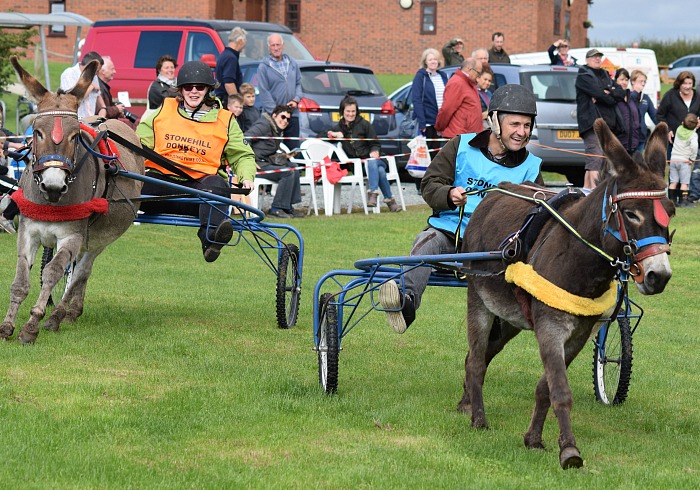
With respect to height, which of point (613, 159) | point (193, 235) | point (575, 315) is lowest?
point (193, 235)

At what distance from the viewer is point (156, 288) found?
12031 mm

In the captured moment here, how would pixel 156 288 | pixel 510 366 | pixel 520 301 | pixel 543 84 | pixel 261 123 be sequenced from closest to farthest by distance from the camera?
1. pixel 520 301
2. pixel 510 366
3. pixel 156 288
4. pixel 261 123
5. pixel 543 84

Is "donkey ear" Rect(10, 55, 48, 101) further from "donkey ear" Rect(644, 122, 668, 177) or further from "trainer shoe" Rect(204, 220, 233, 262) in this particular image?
"donkey ear" Rect(644, 122, 668, 177)

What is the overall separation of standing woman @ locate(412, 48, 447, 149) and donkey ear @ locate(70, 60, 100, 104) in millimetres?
10274

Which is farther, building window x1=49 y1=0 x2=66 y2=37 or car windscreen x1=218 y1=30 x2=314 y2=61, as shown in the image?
building window x1=49 y1=0 x2=66 y2=37

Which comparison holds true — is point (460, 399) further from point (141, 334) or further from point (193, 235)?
point (193, 235)

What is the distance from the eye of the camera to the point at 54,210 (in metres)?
8.80

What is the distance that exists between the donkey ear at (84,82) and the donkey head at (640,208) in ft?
14.9

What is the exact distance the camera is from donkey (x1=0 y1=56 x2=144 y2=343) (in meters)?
8.48

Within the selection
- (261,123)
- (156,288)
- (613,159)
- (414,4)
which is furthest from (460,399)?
(414,4)

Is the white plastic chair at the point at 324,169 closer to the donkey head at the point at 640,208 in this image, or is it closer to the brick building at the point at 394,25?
the donkey head at the point at 640,208

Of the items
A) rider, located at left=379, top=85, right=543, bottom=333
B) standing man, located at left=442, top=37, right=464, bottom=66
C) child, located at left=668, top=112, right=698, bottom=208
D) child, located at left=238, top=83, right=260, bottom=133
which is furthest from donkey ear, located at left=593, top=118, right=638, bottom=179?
standing man, located at left=442, top=37, right=464, bottom=66

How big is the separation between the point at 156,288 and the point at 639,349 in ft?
16.2

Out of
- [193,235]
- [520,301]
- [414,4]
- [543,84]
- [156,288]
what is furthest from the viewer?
[414,4]
